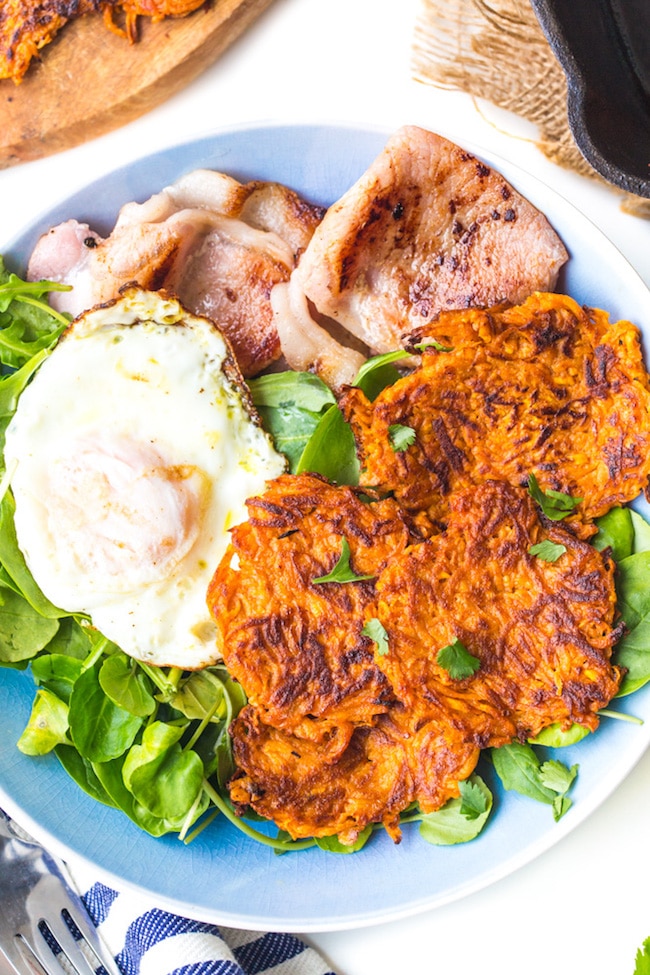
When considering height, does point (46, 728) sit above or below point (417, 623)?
below

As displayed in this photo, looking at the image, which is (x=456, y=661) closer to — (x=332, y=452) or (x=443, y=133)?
(x=332, y=452)

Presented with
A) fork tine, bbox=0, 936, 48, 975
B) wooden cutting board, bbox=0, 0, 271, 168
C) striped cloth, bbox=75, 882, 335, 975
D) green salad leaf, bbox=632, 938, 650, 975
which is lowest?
fork tine, bbox=0, 936, 48, 975

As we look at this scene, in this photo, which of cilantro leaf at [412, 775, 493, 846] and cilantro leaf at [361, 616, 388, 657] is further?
cilantro leaf at [412, 775, 493, 846]

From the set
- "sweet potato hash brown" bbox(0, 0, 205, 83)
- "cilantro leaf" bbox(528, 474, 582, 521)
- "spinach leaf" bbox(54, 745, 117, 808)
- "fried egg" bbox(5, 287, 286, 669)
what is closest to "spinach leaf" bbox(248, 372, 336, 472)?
"fried egg" bbox(5, 287, 286, 669)

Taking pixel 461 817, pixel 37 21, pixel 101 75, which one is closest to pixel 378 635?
pixel 461 817

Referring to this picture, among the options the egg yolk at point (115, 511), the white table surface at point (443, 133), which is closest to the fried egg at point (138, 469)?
the egg yolk at point (115, 511)

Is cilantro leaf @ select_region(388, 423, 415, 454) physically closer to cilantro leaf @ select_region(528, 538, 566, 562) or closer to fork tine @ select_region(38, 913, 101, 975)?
cilantro leaf @ select_region(528, 538, 566, 562)

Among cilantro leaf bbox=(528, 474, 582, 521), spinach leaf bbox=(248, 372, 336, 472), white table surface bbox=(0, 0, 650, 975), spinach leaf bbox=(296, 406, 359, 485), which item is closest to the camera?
cilantro leaf bbox=(528, 474, 582, 521)
